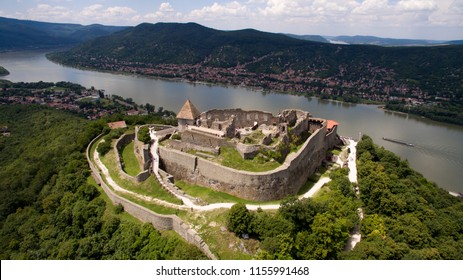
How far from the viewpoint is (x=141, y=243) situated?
14547 mm

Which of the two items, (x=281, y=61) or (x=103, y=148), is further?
(x=281, y=61)

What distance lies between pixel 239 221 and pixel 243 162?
4.71m

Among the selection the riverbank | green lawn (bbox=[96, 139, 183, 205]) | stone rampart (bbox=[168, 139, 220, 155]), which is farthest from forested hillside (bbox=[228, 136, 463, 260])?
the riverbank

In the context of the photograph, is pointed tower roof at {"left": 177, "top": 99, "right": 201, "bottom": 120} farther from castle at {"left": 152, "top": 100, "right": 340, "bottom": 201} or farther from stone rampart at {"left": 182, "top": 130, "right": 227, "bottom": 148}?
stone rampart at {"left": 182, "top": 130, "right": 227, "bottom": 148}

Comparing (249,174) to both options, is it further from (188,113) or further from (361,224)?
(188,113)

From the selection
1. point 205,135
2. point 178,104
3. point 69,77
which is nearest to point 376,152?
point 205,135

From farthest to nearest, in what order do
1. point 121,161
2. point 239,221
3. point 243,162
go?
point 121,161 < point 243,162 < point 239,221

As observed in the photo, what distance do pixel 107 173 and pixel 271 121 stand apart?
11.9 metres

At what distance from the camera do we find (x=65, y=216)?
60.5ft

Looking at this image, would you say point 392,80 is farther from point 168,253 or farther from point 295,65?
point 168,253

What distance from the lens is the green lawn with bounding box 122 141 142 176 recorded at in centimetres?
2103

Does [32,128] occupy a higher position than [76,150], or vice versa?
[76,150]

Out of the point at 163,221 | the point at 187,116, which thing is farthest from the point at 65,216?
the point at 187,116

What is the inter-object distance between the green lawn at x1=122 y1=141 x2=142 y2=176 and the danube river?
1157 inches
